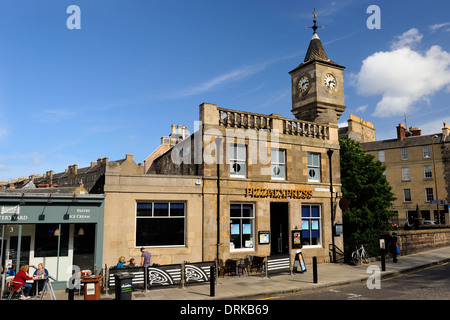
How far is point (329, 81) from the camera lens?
2342 centimetres

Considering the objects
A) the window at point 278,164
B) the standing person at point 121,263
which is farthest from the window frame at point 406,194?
the standing person at point 121,263

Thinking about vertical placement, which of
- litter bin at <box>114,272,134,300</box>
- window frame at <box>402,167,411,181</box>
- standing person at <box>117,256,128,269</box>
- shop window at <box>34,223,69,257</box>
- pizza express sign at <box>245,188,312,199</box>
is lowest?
litter bin at <box>114,272,134,300</box>

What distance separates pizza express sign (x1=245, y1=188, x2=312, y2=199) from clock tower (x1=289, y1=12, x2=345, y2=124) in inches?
219

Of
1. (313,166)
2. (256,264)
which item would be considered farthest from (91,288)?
(313,166)

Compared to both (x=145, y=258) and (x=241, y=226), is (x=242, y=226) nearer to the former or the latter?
(x=241, y=226)

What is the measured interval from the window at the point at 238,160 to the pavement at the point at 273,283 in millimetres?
5482

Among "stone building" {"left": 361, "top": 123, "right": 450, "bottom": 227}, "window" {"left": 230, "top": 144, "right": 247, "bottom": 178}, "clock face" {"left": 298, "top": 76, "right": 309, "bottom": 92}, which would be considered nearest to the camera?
"window" {"left": 230, "top": 144, "right": 247, "bottom": 178}

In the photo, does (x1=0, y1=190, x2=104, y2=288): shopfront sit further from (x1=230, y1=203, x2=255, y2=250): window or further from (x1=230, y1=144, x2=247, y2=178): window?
(x1=230, y1=144, x2=247, y2=178): window

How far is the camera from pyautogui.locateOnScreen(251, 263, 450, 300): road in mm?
12225

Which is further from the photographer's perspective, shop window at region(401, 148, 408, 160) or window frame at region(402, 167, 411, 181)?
shop window at region(401, 148, 408, 160)

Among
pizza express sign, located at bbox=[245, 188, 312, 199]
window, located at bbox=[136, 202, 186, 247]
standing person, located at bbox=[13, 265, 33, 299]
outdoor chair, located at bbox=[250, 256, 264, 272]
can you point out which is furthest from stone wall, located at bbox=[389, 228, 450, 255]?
standing person, located at bbox=[13, 265, 33, 299]

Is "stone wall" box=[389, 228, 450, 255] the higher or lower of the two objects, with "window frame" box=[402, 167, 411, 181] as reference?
lower

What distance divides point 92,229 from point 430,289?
1441cm

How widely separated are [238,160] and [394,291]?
9692mm
